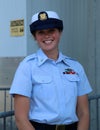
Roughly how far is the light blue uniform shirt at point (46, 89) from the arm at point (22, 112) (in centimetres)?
5

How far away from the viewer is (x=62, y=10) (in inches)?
207

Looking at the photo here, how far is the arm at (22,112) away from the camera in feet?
8.25

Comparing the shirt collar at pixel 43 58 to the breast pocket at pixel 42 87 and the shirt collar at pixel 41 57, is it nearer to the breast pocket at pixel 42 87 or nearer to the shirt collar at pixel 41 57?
the shirt collar at pixel 41 57

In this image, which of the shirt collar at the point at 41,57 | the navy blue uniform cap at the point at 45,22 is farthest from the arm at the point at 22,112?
the navy blue uniform cap at the point at 45,22

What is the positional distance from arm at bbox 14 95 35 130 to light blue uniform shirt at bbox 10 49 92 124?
1.8 inches

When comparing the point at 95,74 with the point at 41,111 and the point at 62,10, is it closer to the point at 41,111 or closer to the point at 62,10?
the point at 62,10

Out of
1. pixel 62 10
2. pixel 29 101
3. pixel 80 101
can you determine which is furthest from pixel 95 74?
pixel 29 101

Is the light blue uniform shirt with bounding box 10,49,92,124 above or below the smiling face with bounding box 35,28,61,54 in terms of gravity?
below

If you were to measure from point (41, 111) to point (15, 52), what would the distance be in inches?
99.1

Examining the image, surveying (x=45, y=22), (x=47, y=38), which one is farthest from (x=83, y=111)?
(x=45, y=22)

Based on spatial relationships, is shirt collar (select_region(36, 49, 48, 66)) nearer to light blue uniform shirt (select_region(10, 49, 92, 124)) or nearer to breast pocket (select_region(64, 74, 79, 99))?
light blue uniform shirt (select_region(10, 49, 92, 124))

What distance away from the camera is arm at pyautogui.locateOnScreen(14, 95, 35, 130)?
2514mm

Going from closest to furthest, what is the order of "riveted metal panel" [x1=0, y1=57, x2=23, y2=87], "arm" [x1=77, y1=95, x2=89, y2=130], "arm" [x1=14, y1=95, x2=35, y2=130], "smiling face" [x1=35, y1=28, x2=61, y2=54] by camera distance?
"arm" [x1=14, y1=95, x2=35, y2=130]
"smiling face" [x1=35, y1=28, x2=61, y2=54]
"arm" [x1=77, y1=95, x2=89, y2=130]
"riveted metal panel" [x1=0, y1=57, x2=23, y2=87]

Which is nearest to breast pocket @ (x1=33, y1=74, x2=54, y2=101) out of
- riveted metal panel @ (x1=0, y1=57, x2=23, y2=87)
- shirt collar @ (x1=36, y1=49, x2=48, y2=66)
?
shirt collar @ (x1=36, y1=49, x2=48, y2=66)
